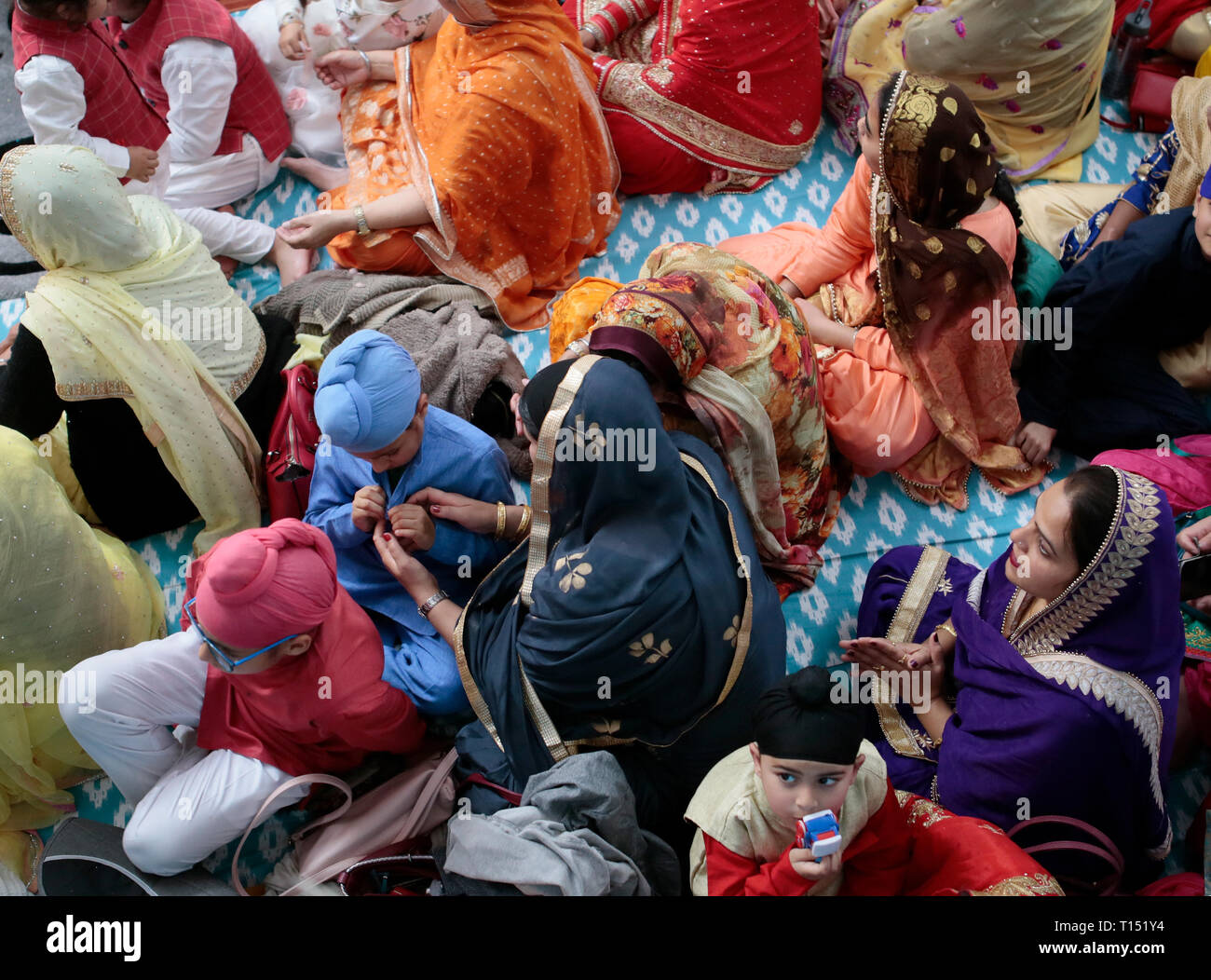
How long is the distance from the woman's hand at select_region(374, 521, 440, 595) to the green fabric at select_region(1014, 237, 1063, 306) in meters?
1.75

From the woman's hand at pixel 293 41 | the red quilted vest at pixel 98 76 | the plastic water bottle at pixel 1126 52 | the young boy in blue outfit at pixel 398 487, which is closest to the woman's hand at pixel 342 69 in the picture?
the woman's hand at pixel 293 41

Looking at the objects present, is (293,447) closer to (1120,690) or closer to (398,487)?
(398,487)

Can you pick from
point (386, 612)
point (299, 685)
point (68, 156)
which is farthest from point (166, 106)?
point (299, 685)

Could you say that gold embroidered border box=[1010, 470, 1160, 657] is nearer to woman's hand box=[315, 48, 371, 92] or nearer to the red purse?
the red purse

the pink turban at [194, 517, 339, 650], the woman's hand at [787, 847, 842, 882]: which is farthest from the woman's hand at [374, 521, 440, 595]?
the woman's hand at [787, 847, 842, 882]

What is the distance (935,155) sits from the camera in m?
2.37

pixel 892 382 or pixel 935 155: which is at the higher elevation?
pixel 935 155

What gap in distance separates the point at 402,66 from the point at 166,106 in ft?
2.49

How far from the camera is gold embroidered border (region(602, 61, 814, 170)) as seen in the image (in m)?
3.20

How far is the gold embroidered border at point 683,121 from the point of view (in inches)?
126

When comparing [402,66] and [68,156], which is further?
[402,66]

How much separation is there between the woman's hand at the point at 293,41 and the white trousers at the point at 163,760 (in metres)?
2.07

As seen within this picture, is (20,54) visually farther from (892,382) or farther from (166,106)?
(892,382)

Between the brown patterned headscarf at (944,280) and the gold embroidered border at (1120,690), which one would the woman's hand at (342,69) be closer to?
the brown patterned headscarf at (944,280)
